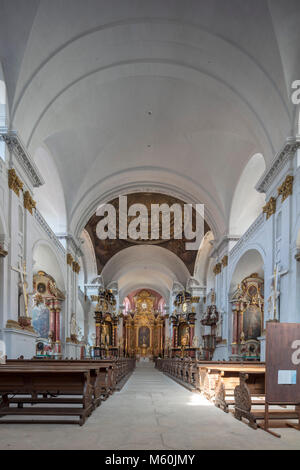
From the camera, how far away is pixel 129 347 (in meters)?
42.8

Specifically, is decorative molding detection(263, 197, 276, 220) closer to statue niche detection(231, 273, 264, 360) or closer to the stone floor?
statue niche detection(231, 273, 264, 360)

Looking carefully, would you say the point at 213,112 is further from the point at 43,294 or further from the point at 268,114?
the point at 43,294

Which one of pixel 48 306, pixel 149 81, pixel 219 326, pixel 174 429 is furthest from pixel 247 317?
pixel 174 429

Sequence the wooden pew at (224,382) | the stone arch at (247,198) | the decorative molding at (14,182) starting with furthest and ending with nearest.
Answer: the stone arch at (247,198) < the decorative molding at (14,182) < the wooden pew at (224,382)

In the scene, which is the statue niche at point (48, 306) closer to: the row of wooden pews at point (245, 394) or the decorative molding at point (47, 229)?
the decorative molding at point (47, 229)

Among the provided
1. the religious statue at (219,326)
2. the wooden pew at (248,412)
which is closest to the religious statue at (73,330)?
the religious statue at (219,326)

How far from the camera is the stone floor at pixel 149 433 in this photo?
432 centimetres

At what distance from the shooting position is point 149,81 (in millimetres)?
13594

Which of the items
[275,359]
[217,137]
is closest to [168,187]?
[217,137]

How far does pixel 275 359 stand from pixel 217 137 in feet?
39.0

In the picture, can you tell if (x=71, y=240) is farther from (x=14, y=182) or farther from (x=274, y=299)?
(x=274, y=299)

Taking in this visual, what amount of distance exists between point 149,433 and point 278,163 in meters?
8.58

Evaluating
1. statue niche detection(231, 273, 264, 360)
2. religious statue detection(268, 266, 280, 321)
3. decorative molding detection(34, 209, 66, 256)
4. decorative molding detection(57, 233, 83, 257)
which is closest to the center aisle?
religious statue detection(268, 266, 280, 321)

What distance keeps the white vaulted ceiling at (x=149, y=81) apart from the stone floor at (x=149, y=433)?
7.60 metres
